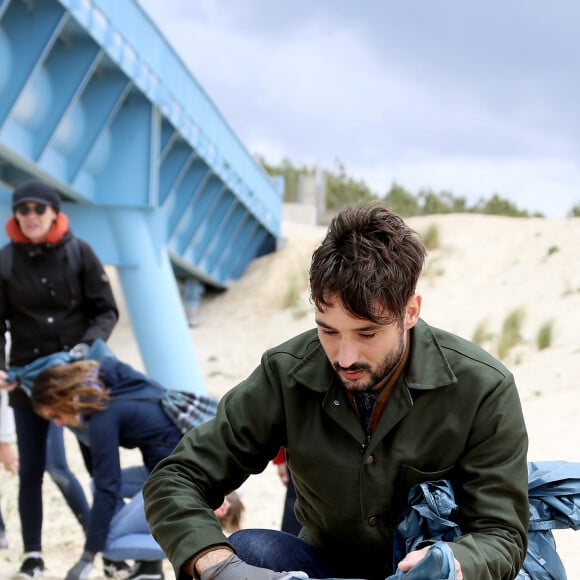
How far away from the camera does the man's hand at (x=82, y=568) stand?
3945 millimetres

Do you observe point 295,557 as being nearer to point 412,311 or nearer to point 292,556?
point 292,556

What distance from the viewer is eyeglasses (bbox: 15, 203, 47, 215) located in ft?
14.5

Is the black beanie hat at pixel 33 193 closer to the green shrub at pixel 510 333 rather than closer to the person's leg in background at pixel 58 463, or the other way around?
the person's leg in background at pixel 58 463

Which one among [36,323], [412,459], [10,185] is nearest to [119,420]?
[36,323]

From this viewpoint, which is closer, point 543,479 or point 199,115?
point 543,479

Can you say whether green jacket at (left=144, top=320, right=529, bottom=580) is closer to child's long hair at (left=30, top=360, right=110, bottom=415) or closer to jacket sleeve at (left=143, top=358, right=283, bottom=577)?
jacket sleeve at (left=143, top=358, right=283, bottom=577)

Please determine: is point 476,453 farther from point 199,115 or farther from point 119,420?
point 199,115

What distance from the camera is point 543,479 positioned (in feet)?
7.51

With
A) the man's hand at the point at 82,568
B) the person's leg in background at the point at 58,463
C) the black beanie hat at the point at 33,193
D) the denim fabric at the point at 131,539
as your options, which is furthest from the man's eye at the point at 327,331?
the person's leg in background at the point at 58,463

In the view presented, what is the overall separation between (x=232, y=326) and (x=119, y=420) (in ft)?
38.9

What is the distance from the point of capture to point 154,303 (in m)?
9.47

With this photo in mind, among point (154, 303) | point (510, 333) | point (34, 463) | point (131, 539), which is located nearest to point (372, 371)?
point (131, 539)

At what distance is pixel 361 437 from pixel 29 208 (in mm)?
2691

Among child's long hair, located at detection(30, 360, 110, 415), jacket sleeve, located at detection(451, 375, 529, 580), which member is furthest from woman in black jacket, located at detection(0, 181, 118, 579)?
jacket sleeve, located at detection(451, 375, 529, 580)
